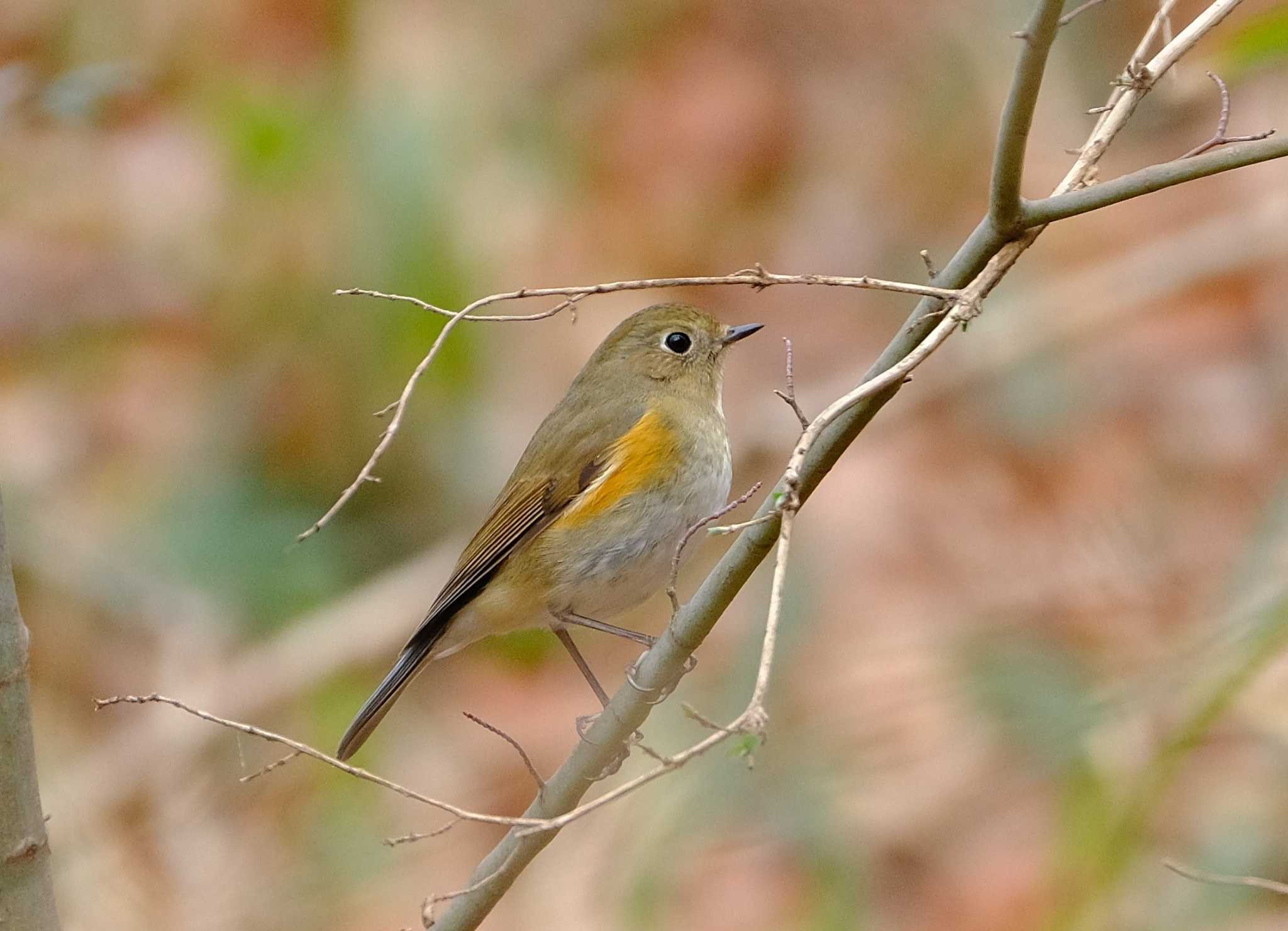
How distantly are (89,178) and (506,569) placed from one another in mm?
5137

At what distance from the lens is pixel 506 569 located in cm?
338

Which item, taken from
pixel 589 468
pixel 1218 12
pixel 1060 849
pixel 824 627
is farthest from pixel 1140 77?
pixel 824 627

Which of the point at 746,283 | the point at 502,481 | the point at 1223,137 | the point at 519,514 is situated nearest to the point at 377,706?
the point at 519,514

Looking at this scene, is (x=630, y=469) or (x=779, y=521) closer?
(x=779, y=521)

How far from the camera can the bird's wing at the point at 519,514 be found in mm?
3205

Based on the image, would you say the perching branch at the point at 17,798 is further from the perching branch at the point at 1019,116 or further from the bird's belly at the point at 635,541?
the bird's belly at the point at 635,541

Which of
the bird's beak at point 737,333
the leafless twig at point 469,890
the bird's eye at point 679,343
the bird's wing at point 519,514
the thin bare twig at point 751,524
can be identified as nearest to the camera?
the thin bare twig at point 751,524

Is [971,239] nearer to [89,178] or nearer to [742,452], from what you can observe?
[742,452]

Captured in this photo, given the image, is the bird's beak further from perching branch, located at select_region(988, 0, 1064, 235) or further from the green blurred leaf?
perching branch, located at select_region(988, 0, 1064, 235)

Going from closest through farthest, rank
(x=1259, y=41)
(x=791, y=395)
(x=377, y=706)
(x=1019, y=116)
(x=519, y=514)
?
1. (x=1019, y=116)
2. (x=791, y=395)
3. (x=1259, y=41)
4. (x=377, y=706)
5. (x=519, y=514)

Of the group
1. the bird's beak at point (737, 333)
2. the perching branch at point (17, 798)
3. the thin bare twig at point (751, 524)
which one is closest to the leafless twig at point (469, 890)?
the perching branch at point (17, 798)

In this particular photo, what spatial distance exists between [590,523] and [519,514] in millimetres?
232

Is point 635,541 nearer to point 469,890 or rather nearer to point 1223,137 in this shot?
point 469,890

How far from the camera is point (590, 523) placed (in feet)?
10.8
